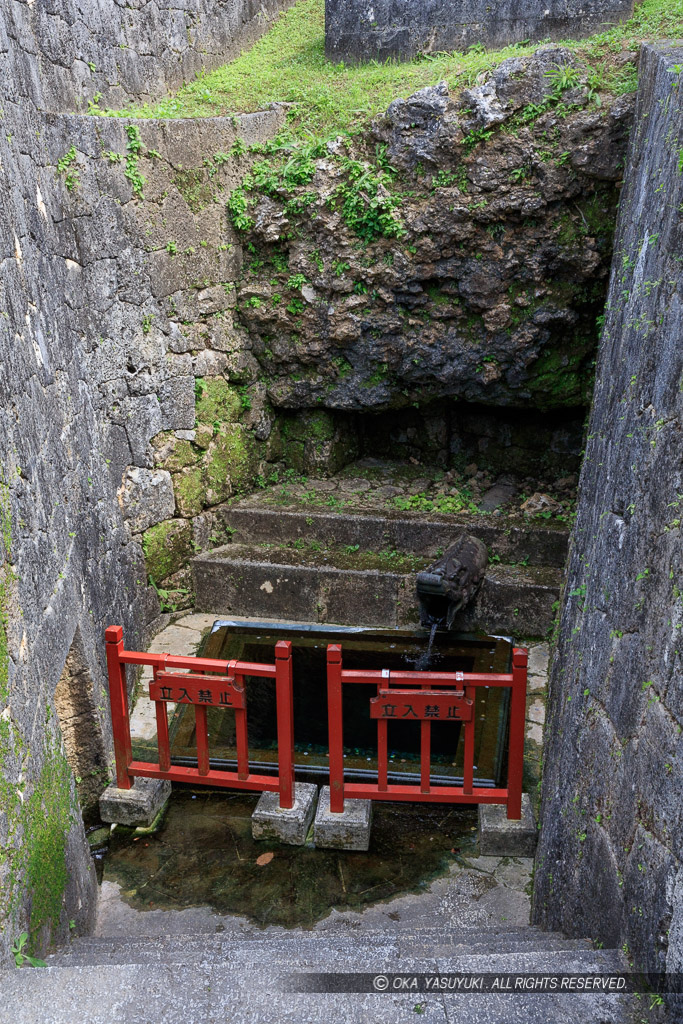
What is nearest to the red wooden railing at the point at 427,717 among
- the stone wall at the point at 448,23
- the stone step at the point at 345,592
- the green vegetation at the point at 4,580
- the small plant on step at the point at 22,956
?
the green vegetation at the point at 4,580

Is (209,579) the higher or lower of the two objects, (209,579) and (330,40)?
the lower

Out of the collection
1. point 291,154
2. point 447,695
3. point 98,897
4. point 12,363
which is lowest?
point 98,897

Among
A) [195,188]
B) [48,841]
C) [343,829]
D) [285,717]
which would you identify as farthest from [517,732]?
[195,188]

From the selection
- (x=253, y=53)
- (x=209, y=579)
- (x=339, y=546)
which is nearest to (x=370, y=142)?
(x=253, y=53)

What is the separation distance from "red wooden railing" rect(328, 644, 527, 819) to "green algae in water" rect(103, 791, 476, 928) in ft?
1.04

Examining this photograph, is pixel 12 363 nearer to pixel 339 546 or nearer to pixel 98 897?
pixel 98 897

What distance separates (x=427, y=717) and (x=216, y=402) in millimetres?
3815

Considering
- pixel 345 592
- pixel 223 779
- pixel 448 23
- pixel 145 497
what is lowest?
pixel 223 779

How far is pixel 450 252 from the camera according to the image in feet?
22.5

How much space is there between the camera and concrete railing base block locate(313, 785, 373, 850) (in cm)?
448

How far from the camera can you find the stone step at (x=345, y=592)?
20.9 ft

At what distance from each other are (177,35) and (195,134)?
63.7 inches

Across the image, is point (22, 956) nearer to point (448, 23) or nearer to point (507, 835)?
point (507, 835)

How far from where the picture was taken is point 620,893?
108 inches
